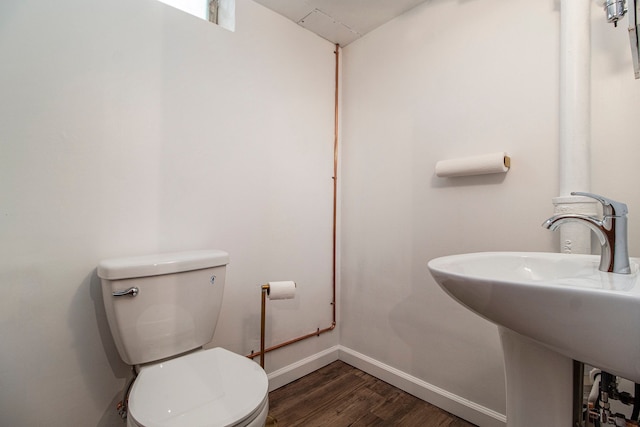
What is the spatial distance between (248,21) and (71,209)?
47.3 inches

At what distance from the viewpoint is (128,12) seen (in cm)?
120

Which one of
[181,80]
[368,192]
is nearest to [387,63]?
[368,192]

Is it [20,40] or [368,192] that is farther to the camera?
[368,192]

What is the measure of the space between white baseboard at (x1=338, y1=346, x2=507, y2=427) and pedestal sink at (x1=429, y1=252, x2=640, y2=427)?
69 cm

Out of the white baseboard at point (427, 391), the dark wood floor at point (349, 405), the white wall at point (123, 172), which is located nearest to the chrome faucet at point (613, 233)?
the white baseboard at point (427, 391)

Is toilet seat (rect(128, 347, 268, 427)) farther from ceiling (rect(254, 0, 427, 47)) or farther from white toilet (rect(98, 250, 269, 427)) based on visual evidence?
ceiling (rect(254, 0, 427, 47))

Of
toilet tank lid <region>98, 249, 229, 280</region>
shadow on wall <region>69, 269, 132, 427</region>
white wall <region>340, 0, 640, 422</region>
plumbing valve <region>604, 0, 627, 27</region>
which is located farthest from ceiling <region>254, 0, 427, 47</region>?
shadow on wall <region>69, 269, 132, 427</region>

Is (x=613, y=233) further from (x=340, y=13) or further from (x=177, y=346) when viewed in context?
(x=340, y=13)

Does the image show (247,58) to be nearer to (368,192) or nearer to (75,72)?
(75,72)

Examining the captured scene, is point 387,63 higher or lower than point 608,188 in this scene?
higher

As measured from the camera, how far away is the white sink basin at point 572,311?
44 cm

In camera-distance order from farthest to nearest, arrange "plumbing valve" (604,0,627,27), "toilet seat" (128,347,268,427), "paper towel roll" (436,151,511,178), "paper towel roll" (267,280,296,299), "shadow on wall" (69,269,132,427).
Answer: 1. "paper towel roll" (267,280,296,299)
2. "paper towel roll" (436,151,511,178)
3. "shadow on wall" (69,269,132,427)
4. "plumbing valve" (604,0,627,27)
5. "toilet seat" (128,347,268,427)

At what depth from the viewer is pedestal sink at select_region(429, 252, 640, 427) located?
1.48 feet

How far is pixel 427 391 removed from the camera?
1507mm
